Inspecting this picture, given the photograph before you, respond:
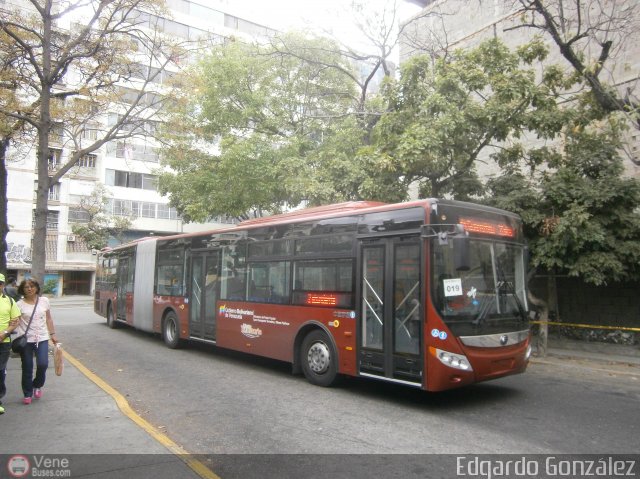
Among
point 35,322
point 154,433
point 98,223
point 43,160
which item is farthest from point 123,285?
point 98,223

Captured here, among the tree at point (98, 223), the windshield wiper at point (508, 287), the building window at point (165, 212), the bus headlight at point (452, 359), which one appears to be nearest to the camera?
the bus headlight at point (452, 359)

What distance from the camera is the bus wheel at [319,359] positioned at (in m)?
7.89

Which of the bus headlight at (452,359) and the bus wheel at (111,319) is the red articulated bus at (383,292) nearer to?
the bus headlight at (452,359)

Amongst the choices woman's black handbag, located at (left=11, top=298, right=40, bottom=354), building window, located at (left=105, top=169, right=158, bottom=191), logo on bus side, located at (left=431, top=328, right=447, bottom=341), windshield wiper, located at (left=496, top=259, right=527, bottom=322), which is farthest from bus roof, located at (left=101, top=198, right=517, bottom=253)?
building window, located at (left=105, top=169, right=158, bottom=191)

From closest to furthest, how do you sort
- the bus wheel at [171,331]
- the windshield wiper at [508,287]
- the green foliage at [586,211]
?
the windshield wiper at [508,287]
the green foliage at [586,211]
the bus wheel at [171,331]

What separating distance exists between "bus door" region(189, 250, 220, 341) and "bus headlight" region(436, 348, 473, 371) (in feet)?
19.4

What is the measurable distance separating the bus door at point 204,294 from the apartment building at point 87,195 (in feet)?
95.4

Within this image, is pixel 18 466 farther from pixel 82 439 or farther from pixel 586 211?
pixel 586 211

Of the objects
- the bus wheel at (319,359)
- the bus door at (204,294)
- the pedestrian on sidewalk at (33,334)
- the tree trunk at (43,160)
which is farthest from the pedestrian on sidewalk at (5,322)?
the bus door at (204,294)

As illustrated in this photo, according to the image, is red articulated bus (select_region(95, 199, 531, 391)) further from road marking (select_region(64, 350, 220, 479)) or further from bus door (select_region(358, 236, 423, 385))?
road marking (select_region(64, 350, 220, 479))

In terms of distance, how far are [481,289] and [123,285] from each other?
12.8 m

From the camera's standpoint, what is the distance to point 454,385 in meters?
6.44

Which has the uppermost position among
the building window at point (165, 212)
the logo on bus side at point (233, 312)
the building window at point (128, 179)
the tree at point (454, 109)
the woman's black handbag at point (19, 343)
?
the building window at point (128, 179)

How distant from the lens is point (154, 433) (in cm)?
532
